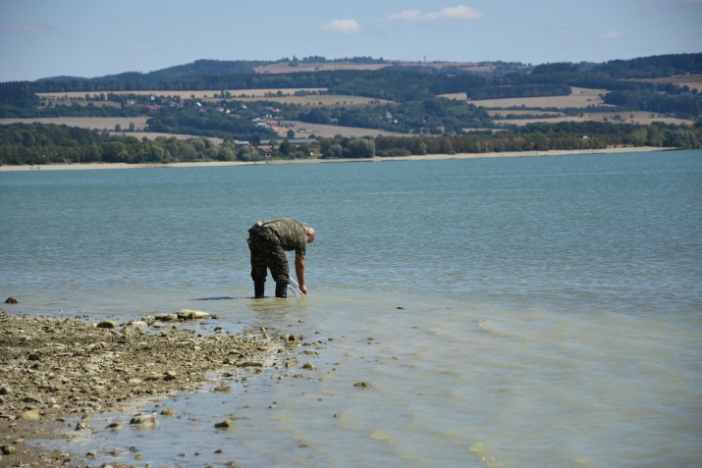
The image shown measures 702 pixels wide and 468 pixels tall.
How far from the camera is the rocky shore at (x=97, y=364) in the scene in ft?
30.9

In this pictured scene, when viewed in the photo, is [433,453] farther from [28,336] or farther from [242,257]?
[242,257]

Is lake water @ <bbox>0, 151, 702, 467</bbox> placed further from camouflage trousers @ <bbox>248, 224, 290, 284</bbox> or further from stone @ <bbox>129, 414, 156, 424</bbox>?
camouflage trousers @ <bbox>248, 224, 290, 284</bbox>

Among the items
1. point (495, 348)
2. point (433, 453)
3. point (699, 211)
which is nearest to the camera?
point (433, 453)

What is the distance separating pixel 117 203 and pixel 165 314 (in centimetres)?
5359

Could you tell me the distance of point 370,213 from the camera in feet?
162

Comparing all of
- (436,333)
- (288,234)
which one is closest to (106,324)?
(288,234)

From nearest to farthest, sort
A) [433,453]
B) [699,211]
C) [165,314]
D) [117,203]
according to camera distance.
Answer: [433,453] → [165,314] → [699,211] → [117,203]

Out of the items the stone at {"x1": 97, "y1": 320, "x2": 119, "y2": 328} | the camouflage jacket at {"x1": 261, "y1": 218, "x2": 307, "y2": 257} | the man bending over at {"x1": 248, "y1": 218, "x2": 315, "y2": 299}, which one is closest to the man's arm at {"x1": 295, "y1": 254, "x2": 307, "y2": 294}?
the man bending over at {"x1": 248, "y1": 218, "x2": 315, "y2": 299}

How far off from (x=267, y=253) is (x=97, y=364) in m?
6.11

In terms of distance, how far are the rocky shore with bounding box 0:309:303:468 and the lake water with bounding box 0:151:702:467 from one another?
537mm

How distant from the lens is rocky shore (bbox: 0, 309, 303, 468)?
9.41 metres

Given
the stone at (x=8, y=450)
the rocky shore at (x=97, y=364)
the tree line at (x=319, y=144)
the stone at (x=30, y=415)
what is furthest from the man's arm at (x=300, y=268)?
the tree line at (x=319, y=144)

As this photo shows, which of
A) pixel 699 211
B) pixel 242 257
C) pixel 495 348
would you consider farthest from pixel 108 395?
pixel 699 211

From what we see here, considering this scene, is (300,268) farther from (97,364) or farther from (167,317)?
(97,364)
